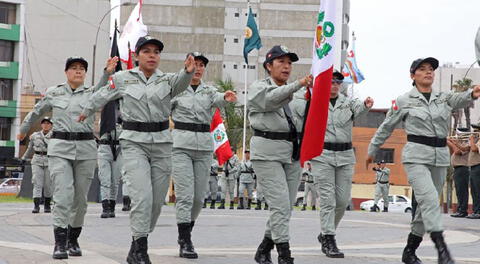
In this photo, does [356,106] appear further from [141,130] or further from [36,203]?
[36,203]

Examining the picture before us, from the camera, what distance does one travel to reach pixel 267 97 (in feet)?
34.0

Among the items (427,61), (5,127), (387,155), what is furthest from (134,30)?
(387,155)

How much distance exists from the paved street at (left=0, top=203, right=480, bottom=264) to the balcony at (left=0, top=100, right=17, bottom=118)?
58.1 metres

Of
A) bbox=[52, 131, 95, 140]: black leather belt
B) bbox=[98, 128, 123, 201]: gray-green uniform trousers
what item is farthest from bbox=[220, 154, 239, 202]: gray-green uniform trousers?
bbox=[52, 131, 95, 140]: black leather belt

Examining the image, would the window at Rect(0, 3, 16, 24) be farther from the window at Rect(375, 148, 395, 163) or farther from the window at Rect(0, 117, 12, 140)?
the window at Rect(375, 148, 395, 163)

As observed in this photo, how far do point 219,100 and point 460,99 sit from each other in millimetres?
3121

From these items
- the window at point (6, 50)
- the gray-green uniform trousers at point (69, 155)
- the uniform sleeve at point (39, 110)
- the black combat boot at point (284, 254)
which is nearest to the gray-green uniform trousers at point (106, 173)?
the uniform sleeve at point (39, 110)

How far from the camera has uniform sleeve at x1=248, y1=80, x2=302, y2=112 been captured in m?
10.2

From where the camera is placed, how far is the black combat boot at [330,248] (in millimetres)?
12289

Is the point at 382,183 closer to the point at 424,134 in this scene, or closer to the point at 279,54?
the point at 424,134

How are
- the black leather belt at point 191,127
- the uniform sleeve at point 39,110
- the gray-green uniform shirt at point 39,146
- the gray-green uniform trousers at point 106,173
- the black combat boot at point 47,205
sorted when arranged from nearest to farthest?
the uniform sleeve at point 39,110 < the black leather belt at point 191,127 < the gray-green uniform trousers at point 106,173 < the gray-green uniform shirt at point 39,146 < the black combat boot at point 47,205

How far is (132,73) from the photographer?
10.8 m

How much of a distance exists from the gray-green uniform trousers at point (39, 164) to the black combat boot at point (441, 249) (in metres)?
12.0

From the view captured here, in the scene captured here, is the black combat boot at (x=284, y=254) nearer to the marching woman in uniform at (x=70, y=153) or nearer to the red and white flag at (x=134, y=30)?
the marching woman in uniform at (x=70, y=153)
